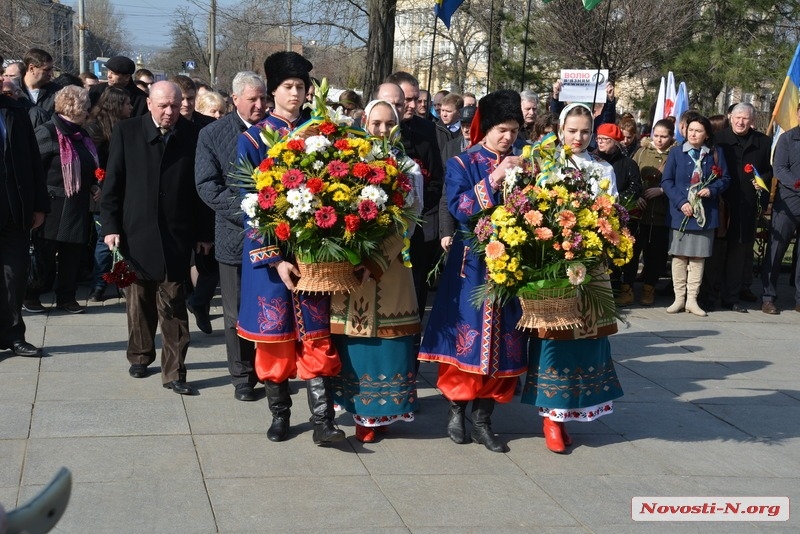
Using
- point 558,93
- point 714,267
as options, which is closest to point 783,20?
point 558,93

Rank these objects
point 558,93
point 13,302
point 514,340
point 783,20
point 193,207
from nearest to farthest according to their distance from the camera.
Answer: point 514,340, point 193,207, point 13,302, point 558,93, point 783,20

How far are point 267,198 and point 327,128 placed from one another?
50cm

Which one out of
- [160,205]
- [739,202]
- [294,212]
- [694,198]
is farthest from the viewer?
[739,202]

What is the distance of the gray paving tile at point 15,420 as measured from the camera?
5695 millimetres

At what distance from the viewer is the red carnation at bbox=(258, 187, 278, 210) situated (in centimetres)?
518

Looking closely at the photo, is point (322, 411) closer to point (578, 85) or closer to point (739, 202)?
point (739, 202)

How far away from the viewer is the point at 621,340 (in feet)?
30.0

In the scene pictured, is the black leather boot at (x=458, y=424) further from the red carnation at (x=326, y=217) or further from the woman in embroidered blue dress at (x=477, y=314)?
the red carnation at (x=326, y=217)

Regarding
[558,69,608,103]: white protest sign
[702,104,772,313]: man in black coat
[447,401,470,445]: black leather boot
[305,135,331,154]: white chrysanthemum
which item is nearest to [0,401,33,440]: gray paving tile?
[305,135,331,154]: white chrysanthemum

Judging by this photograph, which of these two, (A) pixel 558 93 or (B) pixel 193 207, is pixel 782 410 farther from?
(A) pixel 558 93

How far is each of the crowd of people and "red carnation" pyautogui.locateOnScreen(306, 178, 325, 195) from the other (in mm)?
506

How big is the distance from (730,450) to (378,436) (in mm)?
2093

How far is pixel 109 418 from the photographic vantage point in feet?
20.0

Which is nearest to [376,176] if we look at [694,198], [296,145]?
[296,145]
